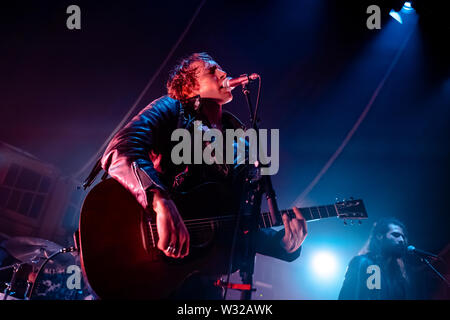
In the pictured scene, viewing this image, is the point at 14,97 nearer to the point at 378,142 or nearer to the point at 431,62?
the point at 378,142

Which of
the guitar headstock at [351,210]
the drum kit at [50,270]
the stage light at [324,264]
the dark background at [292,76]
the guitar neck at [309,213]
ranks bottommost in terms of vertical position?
the drum kit at [50,270]

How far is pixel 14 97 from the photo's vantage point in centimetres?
625

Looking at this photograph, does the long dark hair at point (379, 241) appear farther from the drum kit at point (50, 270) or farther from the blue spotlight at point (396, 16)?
the drum kit at point (50, 270)

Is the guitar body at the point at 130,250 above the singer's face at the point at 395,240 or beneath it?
beneath

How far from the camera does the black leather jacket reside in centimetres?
164

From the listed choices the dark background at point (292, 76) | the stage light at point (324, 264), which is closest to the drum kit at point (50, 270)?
the dark background at point (292, 76)

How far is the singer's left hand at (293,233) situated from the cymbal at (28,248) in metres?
6.33

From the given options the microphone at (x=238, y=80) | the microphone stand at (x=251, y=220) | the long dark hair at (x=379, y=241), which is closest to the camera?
the microphone stand at (x=251, y=220)

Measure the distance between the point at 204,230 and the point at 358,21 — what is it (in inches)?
257

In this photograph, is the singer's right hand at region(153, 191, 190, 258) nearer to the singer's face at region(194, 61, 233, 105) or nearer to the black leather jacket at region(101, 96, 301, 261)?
the black leather jacket at region(101, 96, 301, 261)

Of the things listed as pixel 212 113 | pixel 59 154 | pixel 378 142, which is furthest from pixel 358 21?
pixel 59 154

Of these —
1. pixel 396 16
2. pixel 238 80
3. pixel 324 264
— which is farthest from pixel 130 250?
pixel 324 264

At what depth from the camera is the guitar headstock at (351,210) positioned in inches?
109

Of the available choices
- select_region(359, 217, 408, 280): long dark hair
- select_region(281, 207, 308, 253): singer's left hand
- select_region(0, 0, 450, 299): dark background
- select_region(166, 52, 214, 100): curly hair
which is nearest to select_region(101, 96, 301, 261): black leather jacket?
select_region(281, 207, 308, 253): singer's left hand
